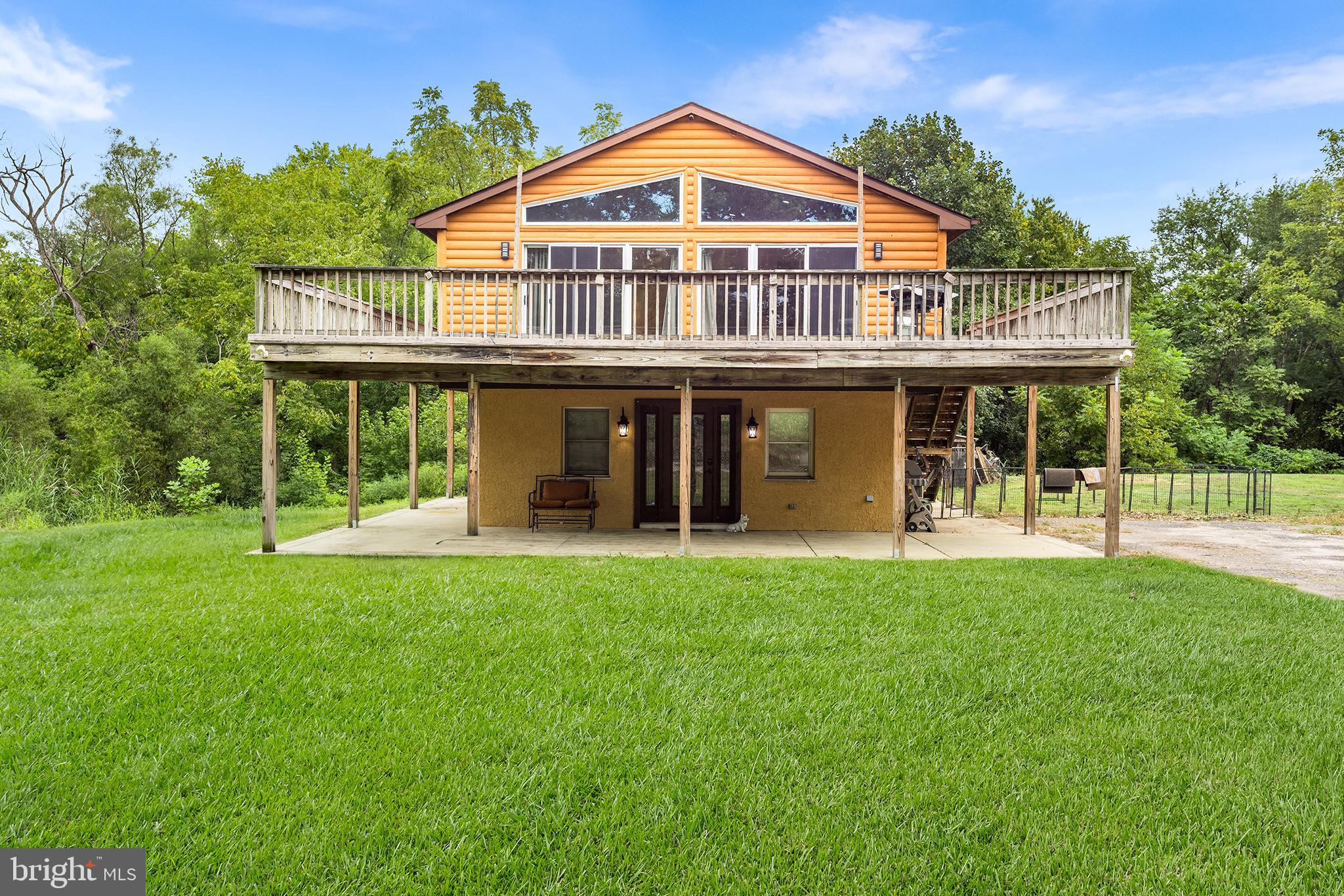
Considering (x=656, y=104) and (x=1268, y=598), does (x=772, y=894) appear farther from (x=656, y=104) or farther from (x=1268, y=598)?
(x=656, y=104)

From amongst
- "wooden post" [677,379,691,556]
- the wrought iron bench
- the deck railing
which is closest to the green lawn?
"wooden post" [677,379,691,556]

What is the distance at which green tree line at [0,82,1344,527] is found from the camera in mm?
21250

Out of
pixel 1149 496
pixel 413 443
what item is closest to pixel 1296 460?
pixel 1149 496

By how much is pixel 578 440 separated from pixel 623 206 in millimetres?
3973

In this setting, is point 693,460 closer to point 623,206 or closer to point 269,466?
point 623,206

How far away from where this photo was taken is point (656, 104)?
121 ft

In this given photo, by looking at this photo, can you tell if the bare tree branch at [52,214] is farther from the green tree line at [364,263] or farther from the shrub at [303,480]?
the shrub at [303,480]

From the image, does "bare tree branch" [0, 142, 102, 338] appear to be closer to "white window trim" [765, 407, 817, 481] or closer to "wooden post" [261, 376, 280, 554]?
"wooden post" [261, 376, 280, 554]

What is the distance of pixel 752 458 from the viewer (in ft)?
42.5

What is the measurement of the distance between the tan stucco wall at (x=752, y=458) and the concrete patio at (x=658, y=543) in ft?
1.54

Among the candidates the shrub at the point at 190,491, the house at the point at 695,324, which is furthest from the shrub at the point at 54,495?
the house at the point at 695,324

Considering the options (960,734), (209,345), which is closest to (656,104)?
(209,345)

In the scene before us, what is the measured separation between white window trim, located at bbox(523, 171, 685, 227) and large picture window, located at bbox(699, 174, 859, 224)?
1.17 feet

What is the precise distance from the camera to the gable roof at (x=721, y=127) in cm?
1229
